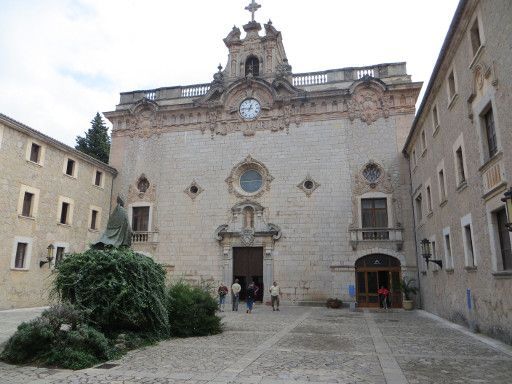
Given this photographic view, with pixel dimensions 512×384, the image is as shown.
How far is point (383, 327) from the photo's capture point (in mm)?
14328

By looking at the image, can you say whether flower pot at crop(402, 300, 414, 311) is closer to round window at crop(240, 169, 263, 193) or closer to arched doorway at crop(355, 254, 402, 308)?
arched doorway at crop(355, 254, 402, 308)

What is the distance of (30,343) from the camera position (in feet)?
27.8

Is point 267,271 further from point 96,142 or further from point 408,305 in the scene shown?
point 96,142

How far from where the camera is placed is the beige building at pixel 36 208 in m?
19.8

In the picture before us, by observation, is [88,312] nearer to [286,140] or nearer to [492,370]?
[492,370]

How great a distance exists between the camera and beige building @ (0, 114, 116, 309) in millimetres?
19781

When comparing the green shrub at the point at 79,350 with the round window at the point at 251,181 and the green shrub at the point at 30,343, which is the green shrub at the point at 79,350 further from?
the round window at the point at 251,181

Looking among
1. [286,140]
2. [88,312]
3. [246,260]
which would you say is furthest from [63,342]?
[286,140]

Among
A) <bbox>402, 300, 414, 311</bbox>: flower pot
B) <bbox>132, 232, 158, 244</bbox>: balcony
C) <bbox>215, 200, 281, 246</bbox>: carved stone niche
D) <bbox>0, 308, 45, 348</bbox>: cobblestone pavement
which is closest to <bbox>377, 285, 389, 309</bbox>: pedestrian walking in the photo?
<bbox>402, 300, 414, 311</bbox>: flower pot

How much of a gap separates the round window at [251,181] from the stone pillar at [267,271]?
12.5 feet

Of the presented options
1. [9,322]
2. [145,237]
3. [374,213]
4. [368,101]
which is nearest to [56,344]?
[9,322]

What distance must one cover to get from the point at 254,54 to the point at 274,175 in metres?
8.60

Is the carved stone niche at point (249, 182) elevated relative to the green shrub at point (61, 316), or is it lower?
elevated

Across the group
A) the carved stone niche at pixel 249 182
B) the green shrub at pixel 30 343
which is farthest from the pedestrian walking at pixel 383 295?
the green shrub at pixel 30 343
